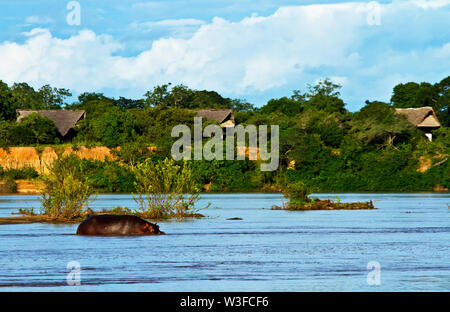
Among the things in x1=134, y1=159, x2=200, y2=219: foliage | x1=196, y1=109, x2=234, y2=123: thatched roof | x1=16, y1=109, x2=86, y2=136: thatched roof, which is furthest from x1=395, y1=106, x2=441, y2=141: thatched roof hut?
x1=134, y1=159, x2=200, y2=219: foliage

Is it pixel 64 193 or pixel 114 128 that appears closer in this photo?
pixel 64 193

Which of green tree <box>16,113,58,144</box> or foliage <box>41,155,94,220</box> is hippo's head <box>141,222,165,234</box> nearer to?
foliage <box>41,155,94,220</box>

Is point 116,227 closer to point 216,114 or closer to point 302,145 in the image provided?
point 302,145

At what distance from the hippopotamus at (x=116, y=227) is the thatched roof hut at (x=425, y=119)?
51600 mm

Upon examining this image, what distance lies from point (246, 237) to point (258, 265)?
664 centimetres

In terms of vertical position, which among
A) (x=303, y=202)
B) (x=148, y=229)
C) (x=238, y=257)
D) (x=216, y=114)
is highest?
(x=216, y=114)

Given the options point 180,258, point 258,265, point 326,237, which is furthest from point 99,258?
point 326,237

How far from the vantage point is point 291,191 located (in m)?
38.1

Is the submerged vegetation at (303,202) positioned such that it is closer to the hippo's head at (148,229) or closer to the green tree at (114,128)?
the hippo's head at (148,229)

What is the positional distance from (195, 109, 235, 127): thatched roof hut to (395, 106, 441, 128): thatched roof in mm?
16159

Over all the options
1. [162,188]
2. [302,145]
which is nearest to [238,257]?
[162,188]

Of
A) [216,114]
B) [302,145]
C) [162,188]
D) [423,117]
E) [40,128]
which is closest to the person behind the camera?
[162,188]

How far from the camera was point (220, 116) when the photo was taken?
76938 mm

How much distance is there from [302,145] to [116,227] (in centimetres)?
4242
